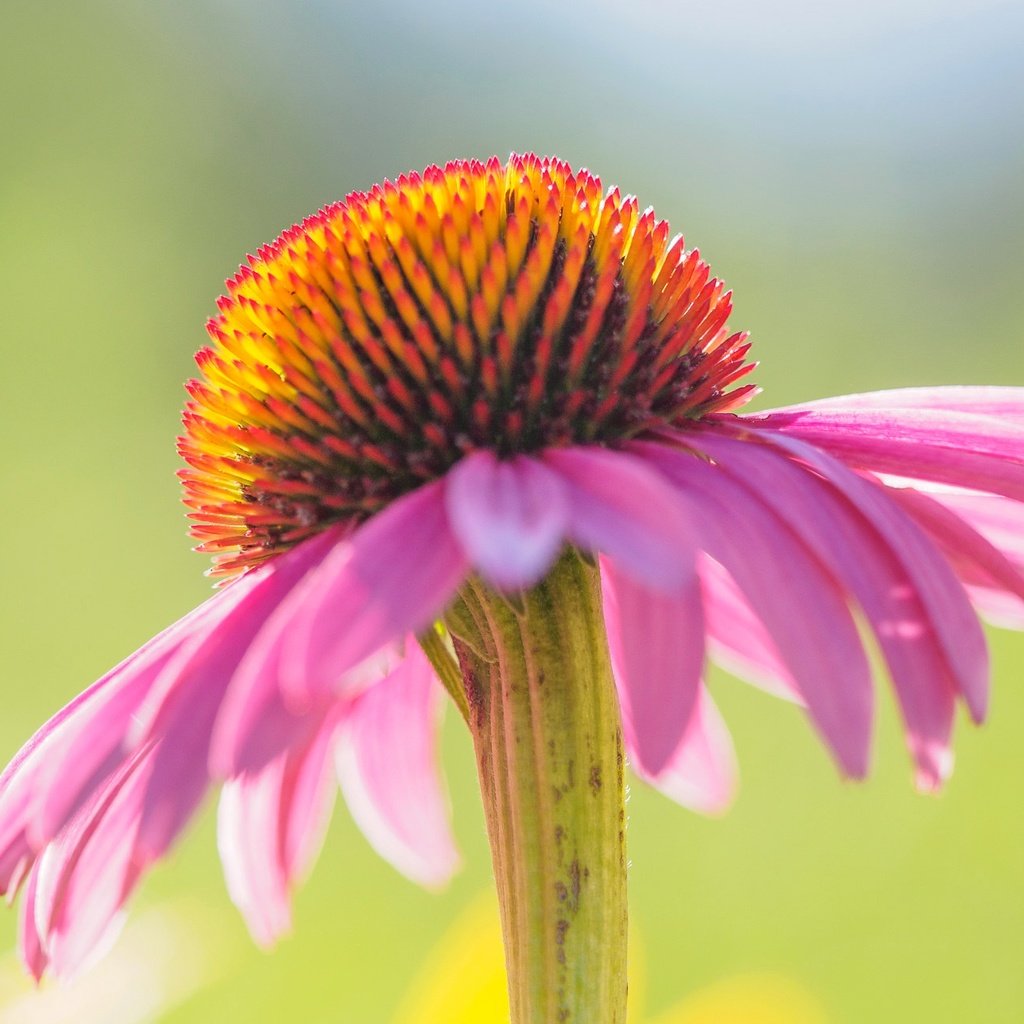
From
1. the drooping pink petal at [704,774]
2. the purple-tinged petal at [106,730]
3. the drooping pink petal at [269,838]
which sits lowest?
the drooping pink petal at [704,774]

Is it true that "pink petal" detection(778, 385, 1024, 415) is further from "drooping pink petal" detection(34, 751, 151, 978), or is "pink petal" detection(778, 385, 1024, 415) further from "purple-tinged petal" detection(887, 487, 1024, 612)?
"drooping pink petal" detection(34, 751, 151, 978)

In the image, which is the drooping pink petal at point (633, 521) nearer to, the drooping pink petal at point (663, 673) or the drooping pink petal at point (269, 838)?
the drooping pink petal at point (663, 673)

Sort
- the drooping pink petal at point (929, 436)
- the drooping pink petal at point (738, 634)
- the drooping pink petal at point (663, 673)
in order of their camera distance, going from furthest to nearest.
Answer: the drooping pink petal at point (738, 634) → the drooping pink petal at point (929, 436) → the drooping pink petal at point (663, 673)

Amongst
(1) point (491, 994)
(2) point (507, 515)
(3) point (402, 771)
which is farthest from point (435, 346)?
(1) point (491, 994)

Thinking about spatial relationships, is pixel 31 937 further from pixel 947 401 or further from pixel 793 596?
pixel 947 401

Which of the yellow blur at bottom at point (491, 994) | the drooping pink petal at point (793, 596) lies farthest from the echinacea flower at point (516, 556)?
the yellow blur at bottom at point (491, 994)

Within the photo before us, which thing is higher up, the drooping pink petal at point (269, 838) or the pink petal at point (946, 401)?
the pink petal at point (946, 401)

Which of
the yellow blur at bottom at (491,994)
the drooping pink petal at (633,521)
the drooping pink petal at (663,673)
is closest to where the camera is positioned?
the drooping pink petal at (633,521)
